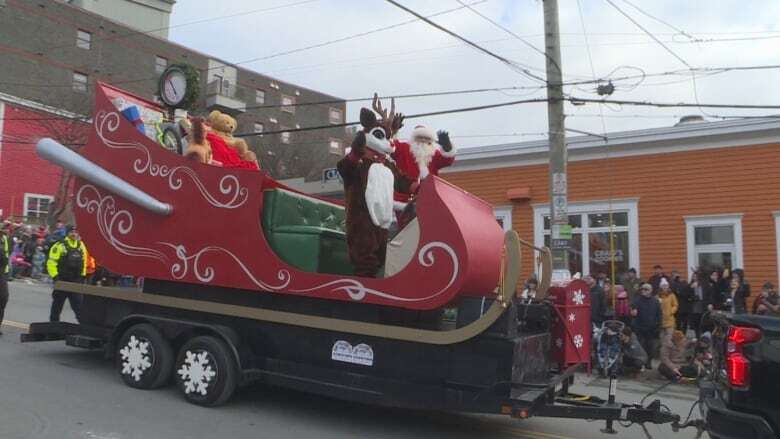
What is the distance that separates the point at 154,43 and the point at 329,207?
42121 millimetres

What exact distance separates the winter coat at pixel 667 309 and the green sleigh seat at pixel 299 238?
24.4ft

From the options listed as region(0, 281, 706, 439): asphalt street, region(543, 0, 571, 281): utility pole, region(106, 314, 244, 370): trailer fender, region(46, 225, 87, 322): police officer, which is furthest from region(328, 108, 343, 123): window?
region(106, 314, 244, 370): trailer fender

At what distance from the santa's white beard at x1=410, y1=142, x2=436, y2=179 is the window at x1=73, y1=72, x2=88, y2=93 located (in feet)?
125

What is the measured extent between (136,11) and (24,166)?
55.5 ft

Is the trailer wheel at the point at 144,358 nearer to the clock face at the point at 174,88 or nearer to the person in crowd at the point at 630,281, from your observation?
the clock face at the point at 174,88

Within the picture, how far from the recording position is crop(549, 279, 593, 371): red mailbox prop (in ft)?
20.6

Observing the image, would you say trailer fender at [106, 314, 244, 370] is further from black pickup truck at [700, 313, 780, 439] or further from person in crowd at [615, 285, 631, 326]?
person in crowd at [615, 285, 631, 326]

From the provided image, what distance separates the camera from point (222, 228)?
6570 millimetres

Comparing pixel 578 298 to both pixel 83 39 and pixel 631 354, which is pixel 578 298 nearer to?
pixel 631 354

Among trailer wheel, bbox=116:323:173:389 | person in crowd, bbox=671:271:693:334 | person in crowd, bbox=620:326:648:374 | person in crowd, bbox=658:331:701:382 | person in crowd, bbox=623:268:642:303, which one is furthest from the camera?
person in crowd, bbox=623:268:642:303

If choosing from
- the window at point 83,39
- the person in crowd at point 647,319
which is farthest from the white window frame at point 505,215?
the window at point 83,39

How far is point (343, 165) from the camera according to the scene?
6211mm

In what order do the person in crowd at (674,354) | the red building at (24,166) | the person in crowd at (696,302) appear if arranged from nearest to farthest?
the person in crowd at (674,354)
the person in crowd at (696,302)
the red building at (24,166)

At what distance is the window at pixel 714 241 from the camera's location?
589 inches
